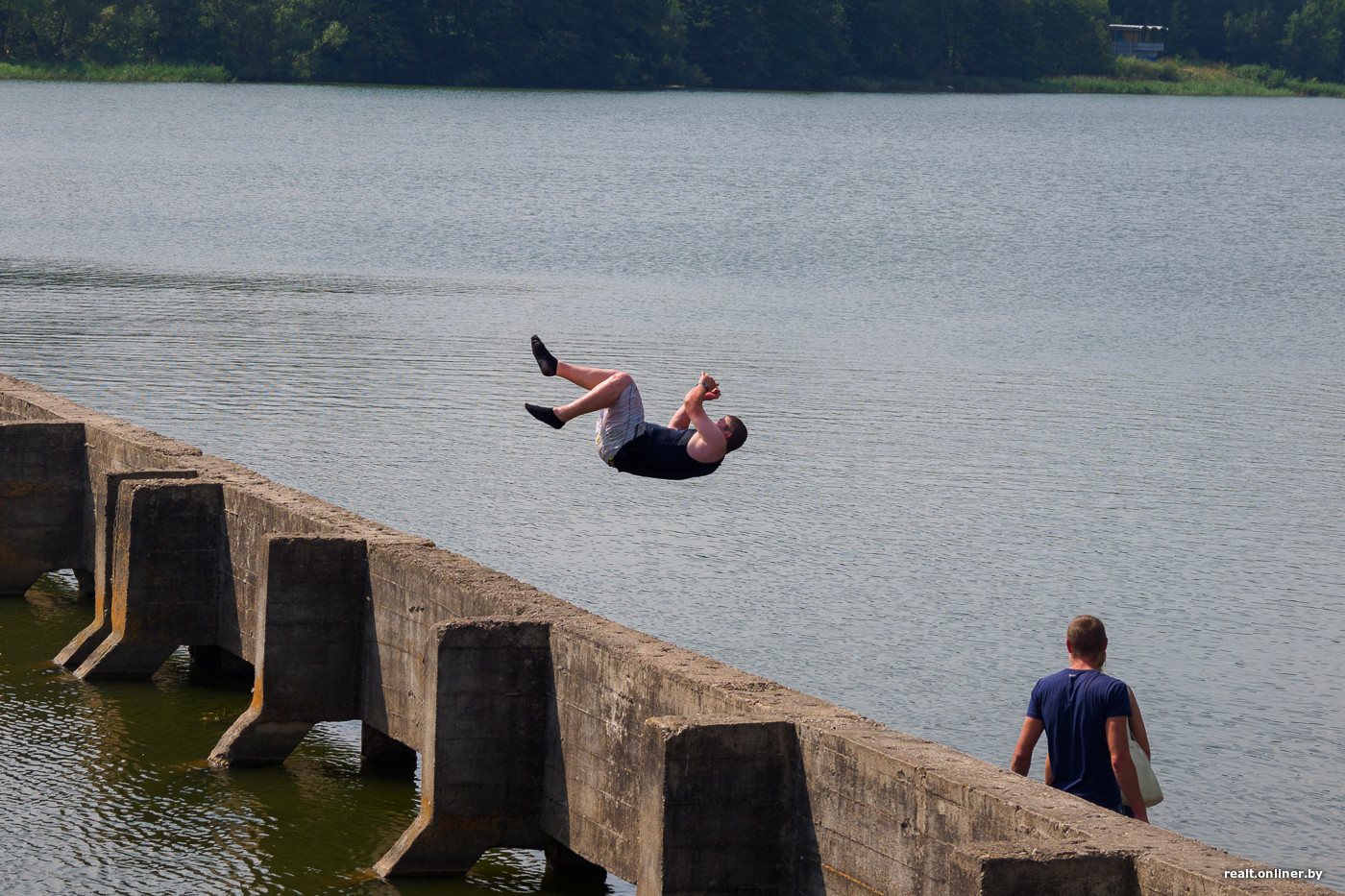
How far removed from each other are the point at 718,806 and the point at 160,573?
7781 mm

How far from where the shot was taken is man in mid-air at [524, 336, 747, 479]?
39.4 ft

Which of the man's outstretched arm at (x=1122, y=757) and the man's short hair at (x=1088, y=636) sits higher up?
the man's short hair at (x=1088, y=636)

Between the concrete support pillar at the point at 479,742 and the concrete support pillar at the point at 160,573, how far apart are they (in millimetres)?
4739

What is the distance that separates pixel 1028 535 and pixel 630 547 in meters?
5.27

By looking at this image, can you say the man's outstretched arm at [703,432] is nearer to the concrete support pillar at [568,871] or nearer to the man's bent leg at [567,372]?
the man's bent leg at [567,372]

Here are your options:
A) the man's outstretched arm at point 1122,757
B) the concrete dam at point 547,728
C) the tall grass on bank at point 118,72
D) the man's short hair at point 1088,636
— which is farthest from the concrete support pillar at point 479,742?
the tall grass on bank at point 118,72

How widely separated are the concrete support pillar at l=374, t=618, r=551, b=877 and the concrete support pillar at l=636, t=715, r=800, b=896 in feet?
6.53

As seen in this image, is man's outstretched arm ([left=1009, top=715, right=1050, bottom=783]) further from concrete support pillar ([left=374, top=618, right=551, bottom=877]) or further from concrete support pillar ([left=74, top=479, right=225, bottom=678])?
concrete support pillar ([left=74, top=479, right=225, bottom=678])

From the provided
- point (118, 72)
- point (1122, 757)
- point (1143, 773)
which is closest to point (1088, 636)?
point (1122, 757)

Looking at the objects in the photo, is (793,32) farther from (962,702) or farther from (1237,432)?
(962,702)

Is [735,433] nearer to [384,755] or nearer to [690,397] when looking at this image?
[690,397]

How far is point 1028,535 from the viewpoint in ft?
75.2

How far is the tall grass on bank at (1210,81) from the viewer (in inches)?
6457

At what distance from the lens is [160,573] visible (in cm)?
1577
